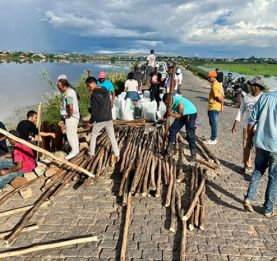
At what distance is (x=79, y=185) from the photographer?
5.68 meters

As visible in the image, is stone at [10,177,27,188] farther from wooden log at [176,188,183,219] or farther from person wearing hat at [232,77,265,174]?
person wearing hat at [232,77,265,174]

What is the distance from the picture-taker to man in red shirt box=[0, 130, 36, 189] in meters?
5.58

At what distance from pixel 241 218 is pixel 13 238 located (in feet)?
11.0

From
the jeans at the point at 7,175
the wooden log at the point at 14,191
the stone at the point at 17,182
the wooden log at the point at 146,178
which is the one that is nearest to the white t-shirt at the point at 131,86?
the wooden log at the point at 146,178

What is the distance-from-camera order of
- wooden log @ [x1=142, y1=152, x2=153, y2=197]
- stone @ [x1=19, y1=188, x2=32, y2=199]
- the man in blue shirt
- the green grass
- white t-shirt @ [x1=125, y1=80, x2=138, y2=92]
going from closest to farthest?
1. the man in blue shirt
2. wooden log @ [x1=142, y1=152, x2=153, y2=197]
3. stone @ [x1=19, y1=188, x2=32, y2=199]
4. white t-shirt @ [x1=125, y1=80, x2=138, y2=92]
5. the green grass

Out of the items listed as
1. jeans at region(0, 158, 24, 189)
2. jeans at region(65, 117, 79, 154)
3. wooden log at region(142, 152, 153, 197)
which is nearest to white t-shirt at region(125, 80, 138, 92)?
jeans at region(65, 117, 79, 154)

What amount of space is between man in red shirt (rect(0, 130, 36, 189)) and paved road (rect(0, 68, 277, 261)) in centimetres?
53

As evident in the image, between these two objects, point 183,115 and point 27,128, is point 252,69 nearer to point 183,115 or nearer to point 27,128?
point 183,115

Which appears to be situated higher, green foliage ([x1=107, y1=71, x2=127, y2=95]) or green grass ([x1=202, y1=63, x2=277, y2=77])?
green foliage ([x1=107, y1=71, x2=127, y2=95])

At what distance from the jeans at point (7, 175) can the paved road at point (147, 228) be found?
52 centimetres

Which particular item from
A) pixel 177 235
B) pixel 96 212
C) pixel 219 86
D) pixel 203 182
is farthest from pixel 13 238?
pixel 219 86

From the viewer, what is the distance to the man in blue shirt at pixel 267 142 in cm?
433

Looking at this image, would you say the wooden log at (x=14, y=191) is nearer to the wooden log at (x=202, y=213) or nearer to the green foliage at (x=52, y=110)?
the wooden log at (x=202, y=213)

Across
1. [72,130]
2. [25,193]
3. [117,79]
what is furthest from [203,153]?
[117,79]
